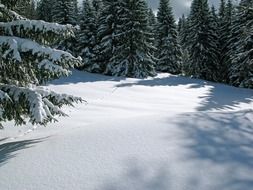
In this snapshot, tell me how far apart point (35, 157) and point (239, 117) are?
159 inches

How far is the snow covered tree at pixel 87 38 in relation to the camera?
121ft

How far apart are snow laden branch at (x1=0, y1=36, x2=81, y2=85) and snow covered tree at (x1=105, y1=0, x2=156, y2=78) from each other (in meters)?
26.8

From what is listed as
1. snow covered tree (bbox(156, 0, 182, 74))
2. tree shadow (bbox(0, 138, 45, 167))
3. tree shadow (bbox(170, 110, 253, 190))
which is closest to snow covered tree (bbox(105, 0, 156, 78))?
snow covered tree (bbox(156, 0, 182, 74))

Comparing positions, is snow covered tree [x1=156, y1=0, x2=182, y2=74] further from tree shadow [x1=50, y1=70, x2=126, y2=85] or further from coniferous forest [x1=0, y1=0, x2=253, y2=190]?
coniferous forest [x1=0, y1=0, x2=253, y2=190]

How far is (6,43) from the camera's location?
6133mm

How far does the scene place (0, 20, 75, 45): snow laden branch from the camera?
6.35 metres

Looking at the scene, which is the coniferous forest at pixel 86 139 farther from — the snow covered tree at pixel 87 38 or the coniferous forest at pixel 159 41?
the snow covered tree at pixel 87 38

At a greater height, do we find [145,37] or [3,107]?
[145,37]

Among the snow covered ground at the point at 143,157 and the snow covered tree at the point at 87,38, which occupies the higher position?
the snow covered tree at the point at 87,38

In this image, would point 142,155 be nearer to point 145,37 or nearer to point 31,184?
point 31,184

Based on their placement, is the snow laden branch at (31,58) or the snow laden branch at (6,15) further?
the snow laden branch at (6,15)

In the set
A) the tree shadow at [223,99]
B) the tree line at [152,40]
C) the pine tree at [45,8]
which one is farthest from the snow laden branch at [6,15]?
the pine tree at [45,8]

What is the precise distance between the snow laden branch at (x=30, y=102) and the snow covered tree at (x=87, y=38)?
29710 millimetres

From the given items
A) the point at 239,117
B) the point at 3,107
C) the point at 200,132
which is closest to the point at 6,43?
the point at 3,107
